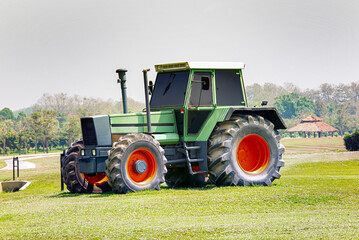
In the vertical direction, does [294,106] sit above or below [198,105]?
above

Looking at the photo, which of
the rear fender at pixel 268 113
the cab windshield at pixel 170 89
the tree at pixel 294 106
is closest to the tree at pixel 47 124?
the tree at pixel 294 106

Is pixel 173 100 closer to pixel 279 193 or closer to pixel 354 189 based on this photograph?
pixel 279 193

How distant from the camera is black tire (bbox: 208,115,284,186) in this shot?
519 inches

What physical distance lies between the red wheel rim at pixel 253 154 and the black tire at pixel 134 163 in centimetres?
252

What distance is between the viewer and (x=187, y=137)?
13562 mm

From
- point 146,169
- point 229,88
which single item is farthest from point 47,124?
point 146,169

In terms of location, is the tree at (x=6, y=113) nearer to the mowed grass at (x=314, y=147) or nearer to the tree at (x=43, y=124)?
the tree at (x=43, y=124)

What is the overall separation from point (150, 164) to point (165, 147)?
3.55 feet

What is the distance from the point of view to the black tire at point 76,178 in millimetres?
13633

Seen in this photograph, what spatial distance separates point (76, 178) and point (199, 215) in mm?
5255

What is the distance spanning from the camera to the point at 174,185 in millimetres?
14703

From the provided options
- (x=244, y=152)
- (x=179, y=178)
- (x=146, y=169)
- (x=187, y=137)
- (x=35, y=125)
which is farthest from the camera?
(x=35, y=125)

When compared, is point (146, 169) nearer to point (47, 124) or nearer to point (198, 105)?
point (198, 105)

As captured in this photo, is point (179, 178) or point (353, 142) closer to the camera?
point (179, 178)
